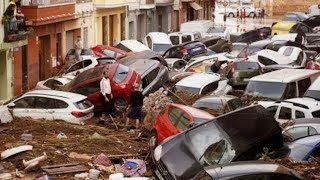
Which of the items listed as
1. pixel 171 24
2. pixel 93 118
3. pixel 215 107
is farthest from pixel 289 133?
pixel 171 24

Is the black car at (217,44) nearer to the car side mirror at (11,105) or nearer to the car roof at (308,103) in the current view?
the car roof at (308,103)

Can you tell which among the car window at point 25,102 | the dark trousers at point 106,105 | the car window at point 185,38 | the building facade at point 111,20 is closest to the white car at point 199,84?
the dark trousers at point 106,105

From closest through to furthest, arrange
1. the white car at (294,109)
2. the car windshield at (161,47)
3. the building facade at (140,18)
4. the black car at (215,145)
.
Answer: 1. the black car at (215,145)
2. the white car at (294,109)
3. the car windshield at (161,47)
4. the building facade at (140,18)

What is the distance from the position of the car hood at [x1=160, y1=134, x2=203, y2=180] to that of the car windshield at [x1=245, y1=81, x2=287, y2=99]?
987cm

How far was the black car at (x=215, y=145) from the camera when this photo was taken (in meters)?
11.1

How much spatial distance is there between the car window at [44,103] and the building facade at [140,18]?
2853 centimetres

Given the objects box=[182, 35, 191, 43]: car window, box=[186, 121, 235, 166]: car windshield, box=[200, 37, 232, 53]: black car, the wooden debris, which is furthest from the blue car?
box=[182, 35, 191, 43]: car window

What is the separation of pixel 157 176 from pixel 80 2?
2831 centimetres

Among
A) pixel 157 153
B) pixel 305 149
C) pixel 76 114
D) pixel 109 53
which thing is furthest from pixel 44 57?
pixel 157 153

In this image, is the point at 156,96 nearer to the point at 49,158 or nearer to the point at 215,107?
the point at 215,107

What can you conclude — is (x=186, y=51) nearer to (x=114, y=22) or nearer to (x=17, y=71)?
(x=17, y=71)

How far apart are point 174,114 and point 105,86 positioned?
6.36 metres

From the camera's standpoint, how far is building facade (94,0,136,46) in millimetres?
42219

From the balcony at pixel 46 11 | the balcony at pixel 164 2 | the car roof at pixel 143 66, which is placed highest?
the balcony at pixel 46 11
